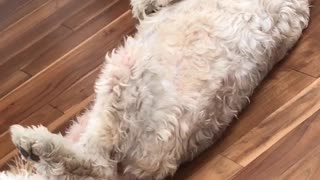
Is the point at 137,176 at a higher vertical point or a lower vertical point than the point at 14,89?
higher

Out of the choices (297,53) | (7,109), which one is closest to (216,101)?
(297,53)

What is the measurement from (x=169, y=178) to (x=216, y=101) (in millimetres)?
265

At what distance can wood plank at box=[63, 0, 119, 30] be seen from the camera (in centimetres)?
264

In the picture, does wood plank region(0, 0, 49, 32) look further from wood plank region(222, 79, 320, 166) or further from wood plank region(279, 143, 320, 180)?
Result: wood plank region(279, 143, 320, 180)

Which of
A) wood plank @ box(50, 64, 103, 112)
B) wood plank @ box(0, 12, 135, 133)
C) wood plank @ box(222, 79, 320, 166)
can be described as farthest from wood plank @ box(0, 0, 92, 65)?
wood plank @ box(222, 79, 320, 166)

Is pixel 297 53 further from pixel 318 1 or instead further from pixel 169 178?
pixel 169 178

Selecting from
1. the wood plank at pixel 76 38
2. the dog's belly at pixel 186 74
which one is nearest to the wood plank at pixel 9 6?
the wood plank at pixel 76 38

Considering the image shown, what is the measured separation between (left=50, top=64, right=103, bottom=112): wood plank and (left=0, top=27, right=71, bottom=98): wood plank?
25 cm

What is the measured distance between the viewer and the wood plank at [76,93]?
7.22 feet

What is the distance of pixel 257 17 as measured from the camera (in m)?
1.90

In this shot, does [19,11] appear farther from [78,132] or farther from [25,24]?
[78,132]

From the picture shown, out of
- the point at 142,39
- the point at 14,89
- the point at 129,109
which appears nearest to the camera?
the point at 129,109

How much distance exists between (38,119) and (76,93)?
0.17m

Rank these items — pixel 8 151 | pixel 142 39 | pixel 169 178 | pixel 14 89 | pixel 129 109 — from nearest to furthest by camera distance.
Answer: pixel 129 109 < pixel 169 178 < pixel 142 39 < pixel 8 151 < pixel 14 89
